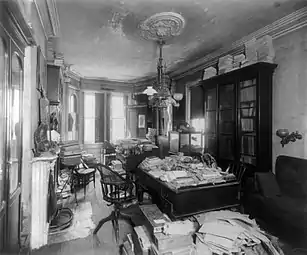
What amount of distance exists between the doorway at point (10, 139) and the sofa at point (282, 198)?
2.74m

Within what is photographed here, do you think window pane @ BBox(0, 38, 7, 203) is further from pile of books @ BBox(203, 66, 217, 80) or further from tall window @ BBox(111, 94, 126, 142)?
tall window @ BBox(111, 94, 126, 142)

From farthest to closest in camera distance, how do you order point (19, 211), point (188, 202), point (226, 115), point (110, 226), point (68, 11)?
point (226, 115)
point (110, 226)
point (68, 11)
point (188, 202)
point (19, 211)

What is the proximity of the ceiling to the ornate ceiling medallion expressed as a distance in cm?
8

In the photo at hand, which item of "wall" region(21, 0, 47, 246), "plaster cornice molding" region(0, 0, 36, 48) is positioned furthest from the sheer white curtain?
"plaster cornice molding" region(0, 0, 36, 48)

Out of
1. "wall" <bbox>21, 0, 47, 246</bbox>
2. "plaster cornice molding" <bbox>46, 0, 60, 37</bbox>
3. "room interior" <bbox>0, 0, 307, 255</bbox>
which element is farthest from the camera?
"plaster cornice molding" <bbox>46, 0, 60, 37</bbox>

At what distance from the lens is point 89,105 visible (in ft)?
22.2

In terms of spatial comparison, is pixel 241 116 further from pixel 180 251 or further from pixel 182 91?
pixel 180 251

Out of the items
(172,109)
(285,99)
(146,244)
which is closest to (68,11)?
(146,244)

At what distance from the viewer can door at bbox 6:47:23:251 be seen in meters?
1.61

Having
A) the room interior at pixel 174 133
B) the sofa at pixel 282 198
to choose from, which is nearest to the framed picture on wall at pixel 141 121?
the room interior at pixel 174 133

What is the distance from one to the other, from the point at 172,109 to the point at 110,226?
12.1 ft

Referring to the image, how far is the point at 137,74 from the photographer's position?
6.04 metres

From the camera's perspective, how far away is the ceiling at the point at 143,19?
247 centimetres

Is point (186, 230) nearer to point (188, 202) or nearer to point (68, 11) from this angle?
point (188, 202)
